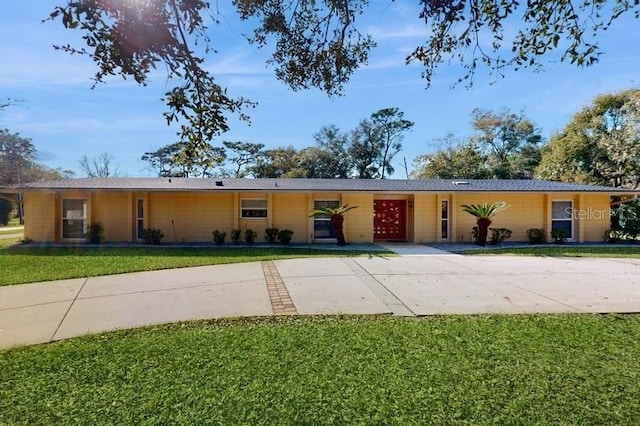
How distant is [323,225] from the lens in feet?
51.9

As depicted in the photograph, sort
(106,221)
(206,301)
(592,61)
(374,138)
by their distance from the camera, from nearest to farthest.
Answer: (592,61) < (206,301) < (106,221) < (374,138)

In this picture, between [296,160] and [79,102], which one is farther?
[296,160]

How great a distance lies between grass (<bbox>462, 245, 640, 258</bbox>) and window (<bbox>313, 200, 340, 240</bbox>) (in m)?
5.58

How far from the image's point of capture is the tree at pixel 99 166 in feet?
155

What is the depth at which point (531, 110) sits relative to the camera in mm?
35688

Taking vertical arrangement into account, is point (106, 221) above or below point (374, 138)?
below

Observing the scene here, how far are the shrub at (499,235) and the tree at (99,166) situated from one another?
47.9m

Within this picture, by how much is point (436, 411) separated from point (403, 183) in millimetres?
15367

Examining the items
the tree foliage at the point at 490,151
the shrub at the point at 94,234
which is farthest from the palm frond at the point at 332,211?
the tree foliage at the point at 490,151

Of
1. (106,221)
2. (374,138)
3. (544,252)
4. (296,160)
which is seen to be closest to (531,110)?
(374,138)

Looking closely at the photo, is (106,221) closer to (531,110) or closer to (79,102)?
(79,102)

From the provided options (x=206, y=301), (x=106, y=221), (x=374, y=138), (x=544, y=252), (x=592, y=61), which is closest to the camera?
(x=592, y=61)

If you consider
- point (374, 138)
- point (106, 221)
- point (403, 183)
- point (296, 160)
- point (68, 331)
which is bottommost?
point (68, 331)

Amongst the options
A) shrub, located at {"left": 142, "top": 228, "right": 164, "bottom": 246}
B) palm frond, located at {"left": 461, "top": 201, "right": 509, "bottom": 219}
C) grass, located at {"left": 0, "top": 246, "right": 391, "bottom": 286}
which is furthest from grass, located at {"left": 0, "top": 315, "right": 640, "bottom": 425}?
shrub, located at {"left": 142, "top": 228, "right": 164, "bottom": 246}
